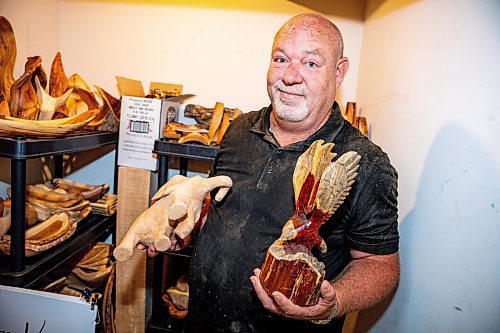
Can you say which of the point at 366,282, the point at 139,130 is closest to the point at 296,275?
the point at 366,282

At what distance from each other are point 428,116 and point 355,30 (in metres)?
0.93

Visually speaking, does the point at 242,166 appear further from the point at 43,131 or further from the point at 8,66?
the point at 8,66

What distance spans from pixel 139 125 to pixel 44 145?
0.44 m

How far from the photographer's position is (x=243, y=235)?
1.04 metres

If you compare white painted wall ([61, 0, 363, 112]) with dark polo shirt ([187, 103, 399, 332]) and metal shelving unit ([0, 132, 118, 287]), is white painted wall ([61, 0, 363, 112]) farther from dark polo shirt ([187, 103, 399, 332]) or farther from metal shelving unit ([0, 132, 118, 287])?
dark polo shirt ([187, 103, 399, 332])

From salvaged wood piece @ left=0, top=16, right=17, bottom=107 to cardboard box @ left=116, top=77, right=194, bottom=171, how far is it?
391 mm

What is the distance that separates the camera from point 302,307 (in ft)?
2.37

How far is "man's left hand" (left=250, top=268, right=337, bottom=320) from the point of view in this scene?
0.72 meters

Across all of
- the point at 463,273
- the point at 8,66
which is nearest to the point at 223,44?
the point at 8,66

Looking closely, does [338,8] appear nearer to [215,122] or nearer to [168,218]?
[215,122]

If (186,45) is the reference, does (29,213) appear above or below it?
below

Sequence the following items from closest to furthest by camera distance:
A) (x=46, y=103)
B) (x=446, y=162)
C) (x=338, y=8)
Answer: (x=446, y=162) → (x=46, y=103) → (x=338, y=8)

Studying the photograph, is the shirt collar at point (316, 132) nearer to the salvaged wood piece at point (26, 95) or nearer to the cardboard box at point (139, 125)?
the cardboard box at point (139, 125)

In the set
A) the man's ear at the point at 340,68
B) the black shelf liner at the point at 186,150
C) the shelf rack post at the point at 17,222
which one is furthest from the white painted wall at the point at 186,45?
the shelf rack post at the point at 17,222
